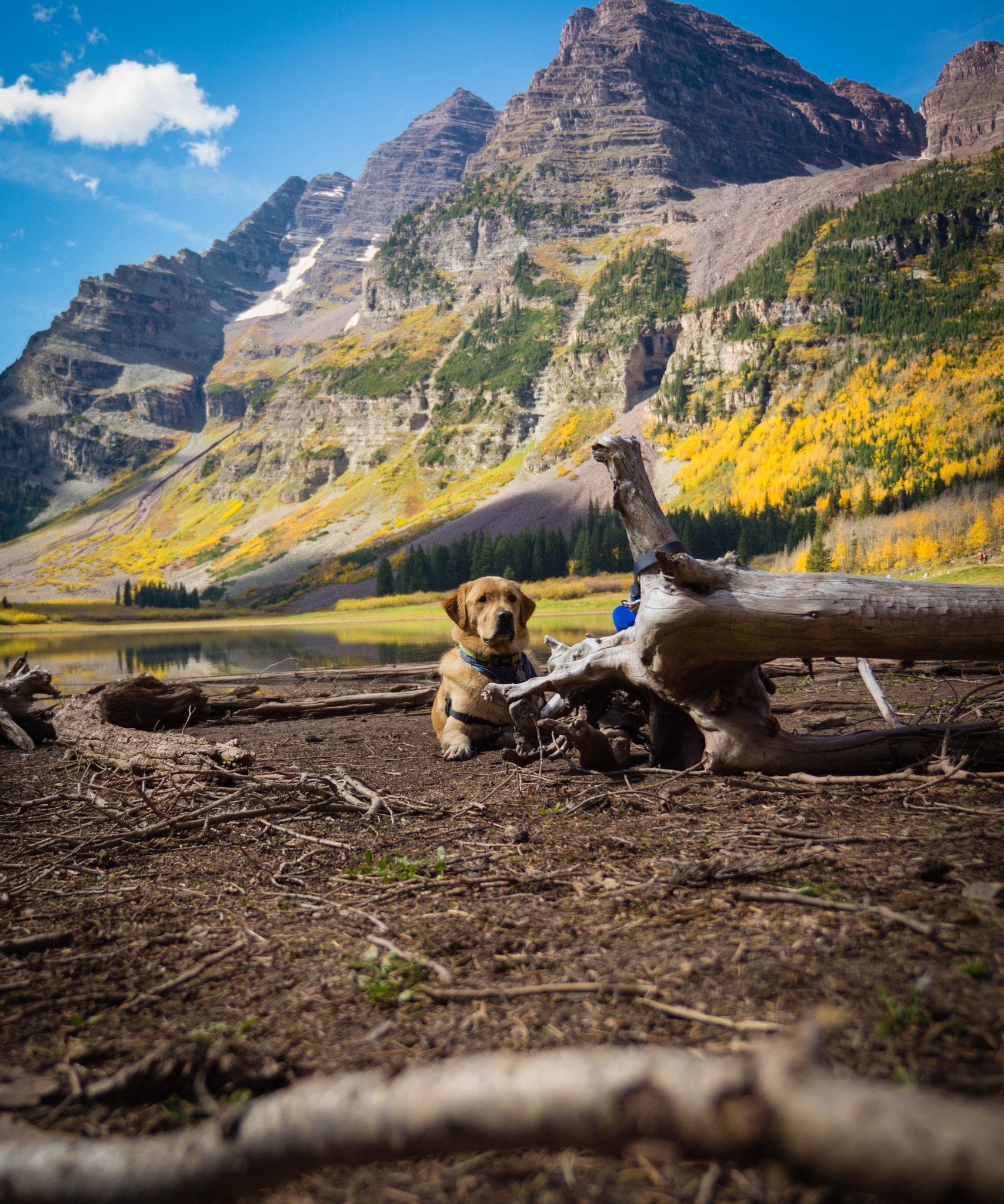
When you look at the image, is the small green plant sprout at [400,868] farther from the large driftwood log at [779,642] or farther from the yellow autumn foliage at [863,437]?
the yellow autumn foliage at [863,437]

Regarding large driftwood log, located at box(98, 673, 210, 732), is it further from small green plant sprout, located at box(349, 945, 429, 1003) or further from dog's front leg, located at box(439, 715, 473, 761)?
small green plant sprout, located at box(349, 945, 429, 1003)

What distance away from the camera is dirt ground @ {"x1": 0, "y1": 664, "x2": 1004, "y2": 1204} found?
5.48ft

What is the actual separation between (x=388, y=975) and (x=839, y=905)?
1.67 meters

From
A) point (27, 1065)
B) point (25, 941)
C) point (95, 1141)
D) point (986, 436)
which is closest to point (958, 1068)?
point (95, 1141)

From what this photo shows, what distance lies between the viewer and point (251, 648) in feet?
120

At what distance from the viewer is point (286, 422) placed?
648 feet

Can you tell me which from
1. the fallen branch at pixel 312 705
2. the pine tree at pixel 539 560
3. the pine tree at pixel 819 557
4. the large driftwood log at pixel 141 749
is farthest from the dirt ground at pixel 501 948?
the pine tree at pixel 539 560

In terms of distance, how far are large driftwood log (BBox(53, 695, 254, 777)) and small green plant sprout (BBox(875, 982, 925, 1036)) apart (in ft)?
15.2

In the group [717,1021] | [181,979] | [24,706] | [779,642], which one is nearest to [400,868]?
[181,979]

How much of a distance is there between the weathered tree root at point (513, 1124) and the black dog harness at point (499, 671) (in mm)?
5782

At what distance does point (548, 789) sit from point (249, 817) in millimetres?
2129

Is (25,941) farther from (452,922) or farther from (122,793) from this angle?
(122,793)

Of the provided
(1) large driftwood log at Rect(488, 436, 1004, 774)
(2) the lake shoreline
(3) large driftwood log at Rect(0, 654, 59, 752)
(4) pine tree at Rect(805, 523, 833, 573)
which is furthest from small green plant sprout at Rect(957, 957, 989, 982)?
(4) pine tree at Rect(805, 523, 833, 573)

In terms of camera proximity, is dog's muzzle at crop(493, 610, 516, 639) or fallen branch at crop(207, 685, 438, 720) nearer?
dog's muzzle at crop(493, 610, 516, 639)
